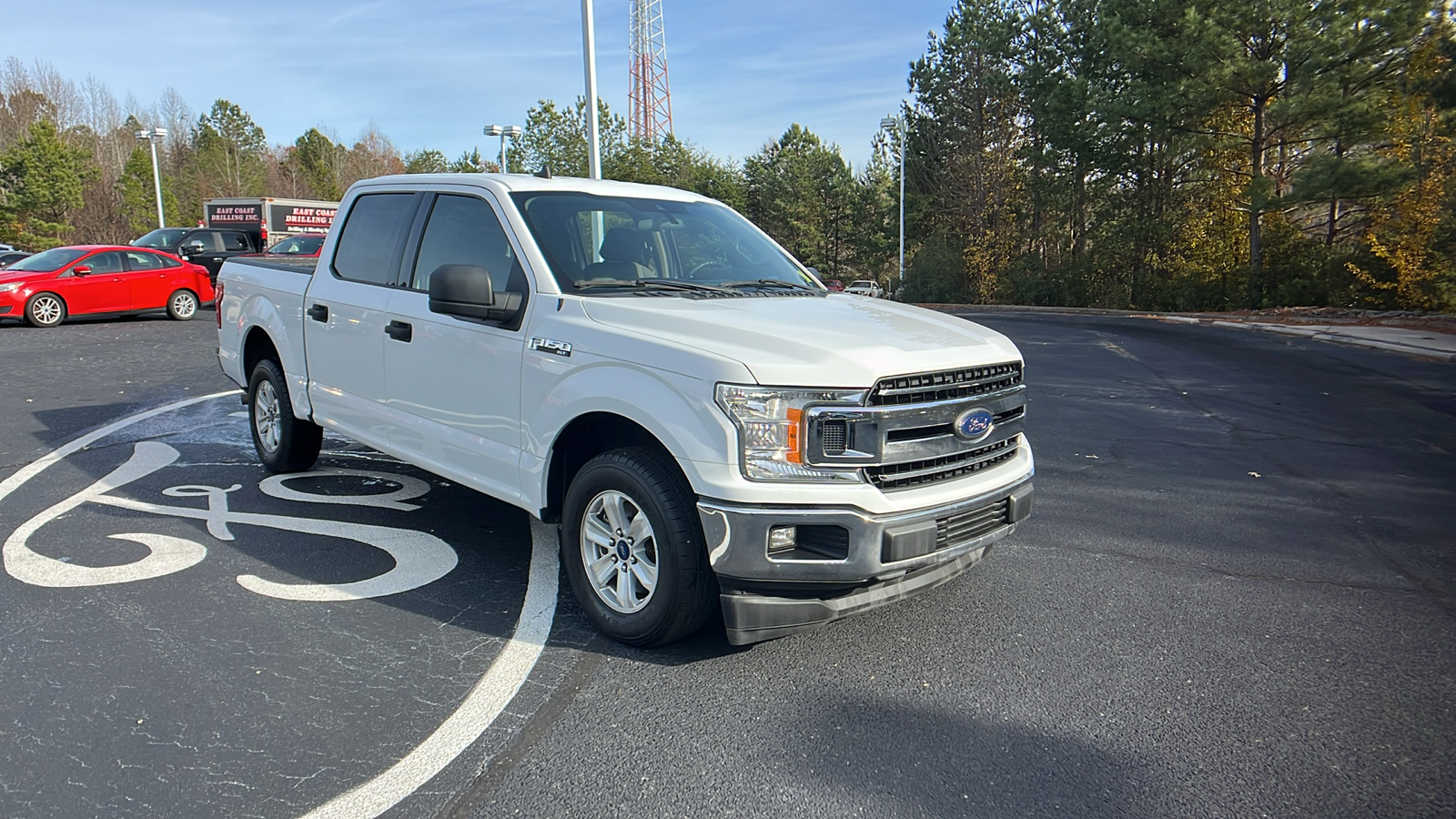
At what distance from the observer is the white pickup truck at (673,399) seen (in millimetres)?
3375

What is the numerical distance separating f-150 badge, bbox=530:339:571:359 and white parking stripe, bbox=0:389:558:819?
3.98ft

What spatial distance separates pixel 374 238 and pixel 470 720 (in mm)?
3278

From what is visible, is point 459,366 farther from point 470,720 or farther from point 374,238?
point 470,720

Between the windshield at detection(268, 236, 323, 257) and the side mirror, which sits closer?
the side mirror

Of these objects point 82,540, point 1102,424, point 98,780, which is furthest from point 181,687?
point 1102,424

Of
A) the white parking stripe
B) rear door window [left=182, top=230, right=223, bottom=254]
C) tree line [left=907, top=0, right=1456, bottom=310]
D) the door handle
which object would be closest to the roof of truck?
the door handle

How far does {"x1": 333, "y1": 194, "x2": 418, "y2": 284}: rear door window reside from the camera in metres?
5.21

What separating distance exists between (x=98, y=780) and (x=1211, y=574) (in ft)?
16.2

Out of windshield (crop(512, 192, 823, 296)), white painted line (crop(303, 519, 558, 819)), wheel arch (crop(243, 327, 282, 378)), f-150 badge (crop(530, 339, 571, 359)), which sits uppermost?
windshield (crop(512, 192, 823, 296))

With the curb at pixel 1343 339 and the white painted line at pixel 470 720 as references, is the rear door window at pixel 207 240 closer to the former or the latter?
the white painted line at pixel 470 720

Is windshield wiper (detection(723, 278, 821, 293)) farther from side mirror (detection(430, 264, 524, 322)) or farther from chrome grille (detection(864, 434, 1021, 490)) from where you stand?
chrome grille (detection(864, 434, 1021, 490))

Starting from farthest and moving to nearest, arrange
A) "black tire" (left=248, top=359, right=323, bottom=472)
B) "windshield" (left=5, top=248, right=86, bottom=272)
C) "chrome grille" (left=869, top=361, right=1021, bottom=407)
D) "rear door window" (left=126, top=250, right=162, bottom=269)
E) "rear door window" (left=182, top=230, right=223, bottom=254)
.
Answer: "rear door window" (left=182, top=230, right=223, bottom=254), "rear door window" (left=126, top=250, right=162, bottom=269), "windshield" (left=5, top=248, right=86, bottom=272), "black tire" (left=248, top=359, right=323, bottom=472), "chrome grille" (left=869, top=361, right=1021, bottom=407)

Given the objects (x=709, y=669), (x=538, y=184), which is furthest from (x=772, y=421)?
(x=538, y=184)

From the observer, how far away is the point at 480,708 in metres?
3.33
